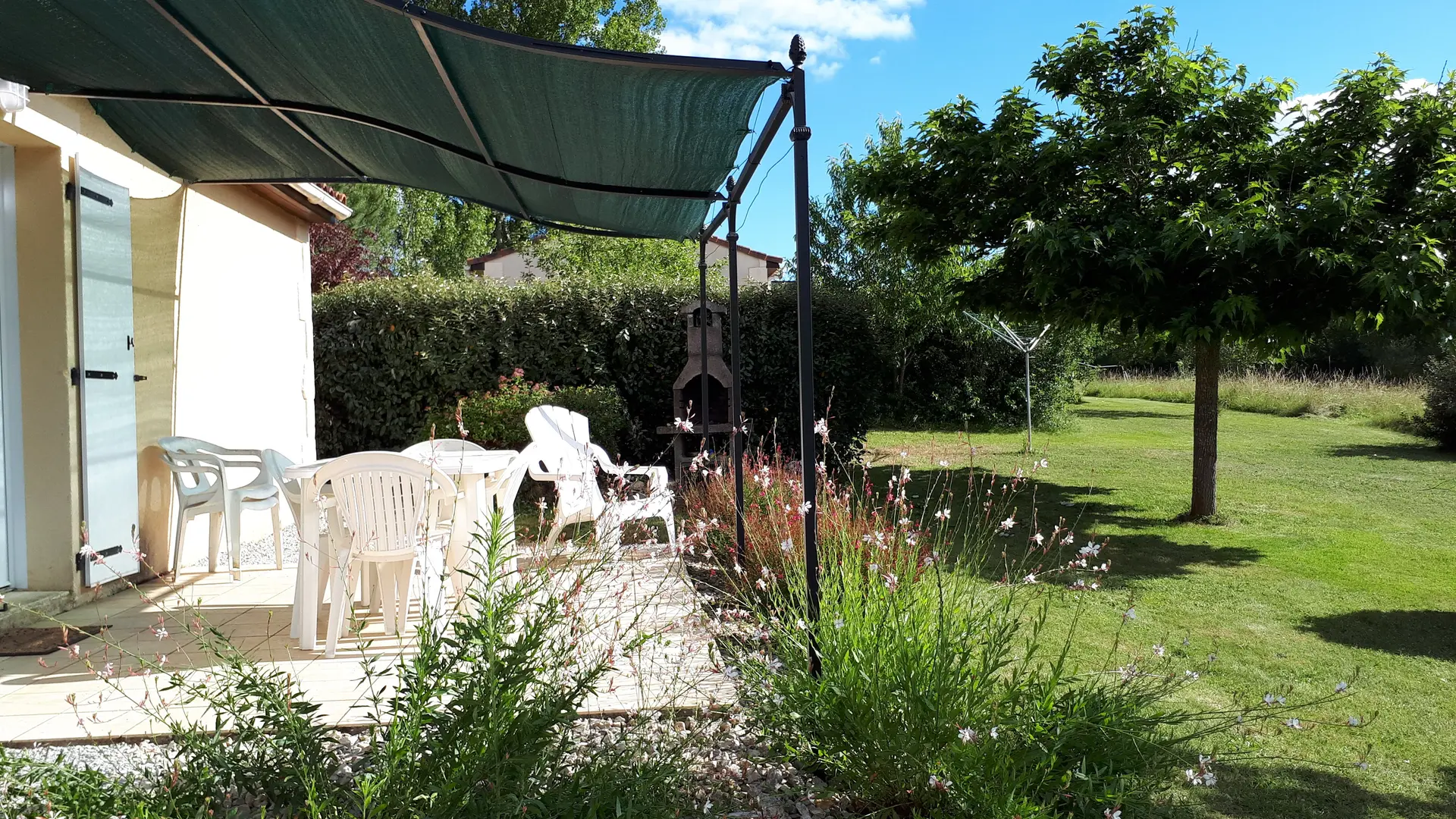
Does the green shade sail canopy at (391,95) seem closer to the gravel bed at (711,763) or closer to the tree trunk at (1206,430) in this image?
the gravel bed at (711,763)

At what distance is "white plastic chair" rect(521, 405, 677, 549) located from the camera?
4.12 meters

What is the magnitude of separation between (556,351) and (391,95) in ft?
19.4

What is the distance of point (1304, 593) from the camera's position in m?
5.62

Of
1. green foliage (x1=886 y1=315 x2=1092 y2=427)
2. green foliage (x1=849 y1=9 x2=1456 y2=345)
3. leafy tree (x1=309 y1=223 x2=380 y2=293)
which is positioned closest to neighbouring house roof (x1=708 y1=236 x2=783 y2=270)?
leafy tree (x1=309 y1=223 x2=380 y2=293)

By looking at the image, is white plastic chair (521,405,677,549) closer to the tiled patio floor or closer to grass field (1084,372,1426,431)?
the tiled patio floor

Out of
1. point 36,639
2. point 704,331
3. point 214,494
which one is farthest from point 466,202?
point 36,639

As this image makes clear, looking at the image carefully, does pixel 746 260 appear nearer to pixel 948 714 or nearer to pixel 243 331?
pixel 243 331

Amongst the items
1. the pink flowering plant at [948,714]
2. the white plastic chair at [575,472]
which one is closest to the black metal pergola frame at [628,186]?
the pink flowering plant at [948,714]

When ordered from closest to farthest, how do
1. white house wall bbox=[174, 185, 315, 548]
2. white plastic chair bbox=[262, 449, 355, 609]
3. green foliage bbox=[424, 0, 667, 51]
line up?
1. white plastic chair bbox=[262, 449, 355, 609]
2. white house wall bbox=[174, 185, 315, 548]
3. green foliage bbox=[424, 0, 667, 51]

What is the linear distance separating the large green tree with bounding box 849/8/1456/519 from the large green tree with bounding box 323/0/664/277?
12.1 m

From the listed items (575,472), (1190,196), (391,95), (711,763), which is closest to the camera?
(711,763)

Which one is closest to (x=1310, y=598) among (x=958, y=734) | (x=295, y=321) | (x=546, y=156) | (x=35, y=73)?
(x=958, y=734)

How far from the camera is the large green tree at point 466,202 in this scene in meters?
18.9

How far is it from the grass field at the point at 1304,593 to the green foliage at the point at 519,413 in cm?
331
